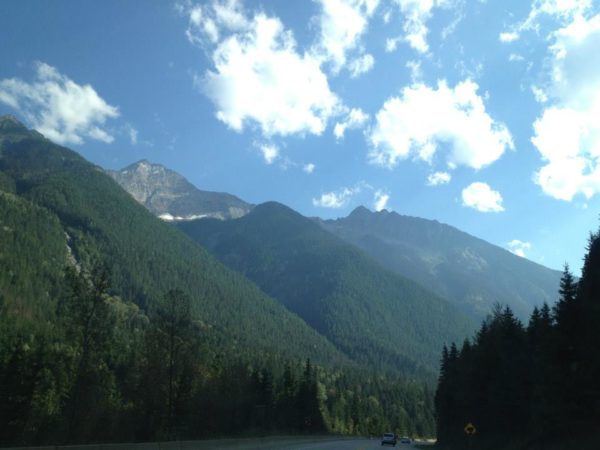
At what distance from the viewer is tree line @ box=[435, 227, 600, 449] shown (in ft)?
97.3

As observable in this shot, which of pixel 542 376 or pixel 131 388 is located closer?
pixel 542 376

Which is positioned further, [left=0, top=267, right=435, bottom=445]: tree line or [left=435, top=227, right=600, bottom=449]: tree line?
[left=0, top=267, right=435, bottom=445]: tree line

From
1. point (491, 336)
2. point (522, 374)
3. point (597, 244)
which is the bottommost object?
point (522, 374)

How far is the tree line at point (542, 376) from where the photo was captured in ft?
97.3

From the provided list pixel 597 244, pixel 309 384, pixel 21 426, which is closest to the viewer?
pixel 597 244

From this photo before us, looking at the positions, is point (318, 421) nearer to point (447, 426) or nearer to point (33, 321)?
point (447, 426)

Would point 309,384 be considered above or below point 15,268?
below

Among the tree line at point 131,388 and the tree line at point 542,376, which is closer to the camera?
the tree line at point 542,376

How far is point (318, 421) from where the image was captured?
10531 centimetres

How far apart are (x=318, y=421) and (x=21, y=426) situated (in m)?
57.6

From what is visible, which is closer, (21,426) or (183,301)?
(183,301)

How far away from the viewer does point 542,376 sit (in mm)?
33750

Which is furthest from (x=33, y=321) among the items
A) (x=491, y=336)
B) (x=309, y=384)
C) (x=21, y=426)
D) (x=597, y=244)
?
(x=597, y=244)

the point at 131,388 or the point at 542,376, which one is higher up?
the point at 542,376
